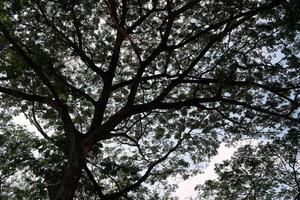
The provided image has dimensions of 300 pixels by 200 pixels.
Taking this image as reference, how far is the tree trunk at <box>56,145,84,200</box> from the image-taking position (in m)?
8.31

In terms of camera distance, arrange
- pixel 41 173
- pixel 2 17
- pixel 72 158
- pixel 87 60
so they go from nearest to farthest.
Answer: pixel 2 17 → pixel 72 158 → pixel 41 173 → pixel 87 60

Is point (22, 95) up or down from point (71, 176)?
up

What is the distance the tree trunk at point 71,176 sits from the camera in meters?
8.31

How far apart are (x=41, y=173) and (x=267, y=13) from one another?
8.07 metres

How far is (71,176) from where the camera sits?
28.2ft

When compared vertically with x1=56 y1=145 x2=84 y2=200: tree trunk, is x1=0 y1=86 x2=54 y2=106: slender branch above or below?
above

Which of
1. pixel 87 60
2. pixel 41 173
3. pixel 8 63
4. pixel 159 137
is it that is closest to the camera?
pixel 8 63

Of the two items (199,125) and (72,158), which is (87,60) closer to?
(72,158)

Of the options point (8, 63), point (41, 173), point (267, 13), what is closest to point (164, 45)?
point (267, 13)

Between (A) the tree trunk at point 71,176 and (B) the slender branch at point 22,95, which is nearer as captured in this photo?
(A) the tree trunk at point 71,176

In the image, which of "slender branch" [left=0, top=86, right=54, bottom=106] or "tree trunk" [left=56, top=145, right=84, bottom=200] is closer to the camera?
"tree trunk" [left=56, top=145, right=84, bottom=200]

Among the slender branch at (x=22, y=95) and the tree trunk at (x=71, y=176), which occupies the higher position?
the slender branch at (x=22, y=95)

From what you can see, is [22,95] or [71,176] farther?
[22,95]

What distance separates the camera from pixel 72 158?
895cm
